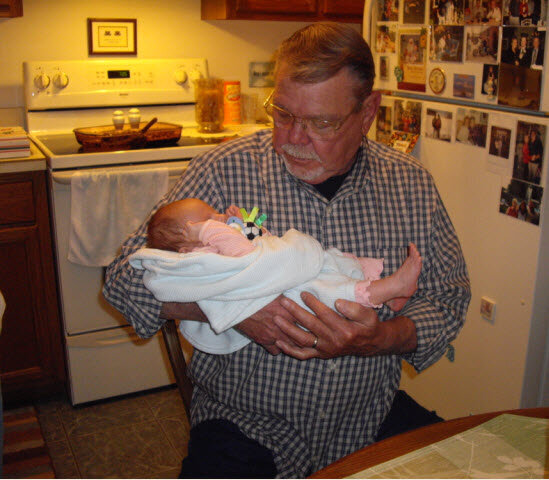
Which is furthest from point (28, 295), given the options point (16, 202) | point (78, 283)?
point (16, 202)

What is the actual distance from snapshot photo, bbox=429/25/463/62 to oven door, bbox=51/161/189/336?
3.43 ft

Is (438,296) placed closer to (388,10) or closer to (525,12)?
(525,12)

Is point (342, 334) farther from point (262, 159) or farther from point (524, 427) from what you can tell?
point (262, 159)

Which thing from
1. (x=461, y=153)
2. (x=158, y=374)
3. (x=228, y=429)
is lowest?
(x=158, y=374)

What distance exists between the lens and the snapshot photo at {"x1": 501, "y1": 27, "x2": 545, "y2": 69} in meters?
1.67

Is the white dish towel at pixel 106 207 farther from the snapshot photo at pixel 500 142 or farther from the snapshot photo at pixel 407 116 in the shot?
the snapshot photo at pixel 500 142

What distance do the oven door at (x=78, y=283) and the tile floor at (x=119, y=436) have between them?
0.36 m

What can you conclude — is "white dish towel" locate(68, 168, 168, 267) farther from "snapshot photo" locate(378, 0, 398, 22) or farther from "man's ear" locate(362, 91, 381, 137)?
"man's ear" locate(362, 91, 381, 137)

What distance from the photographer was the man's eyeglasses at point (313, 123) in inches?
52.9

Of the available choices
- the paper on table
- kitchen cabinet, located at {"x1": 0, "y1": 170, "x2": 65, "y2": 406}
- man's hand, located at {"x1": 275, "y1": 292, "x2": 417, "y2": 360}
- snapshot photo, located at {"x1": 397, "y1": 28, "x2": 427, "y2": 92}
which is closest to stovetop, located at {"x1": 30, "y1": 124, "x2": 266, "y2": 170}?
kitchen cabinet, located at {"x1": 0, "y1": 170, "x2": 65, "y2": 406}

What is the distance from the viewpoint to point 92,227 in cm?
238

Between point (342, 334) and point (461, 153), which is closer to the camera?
point (342, 334)

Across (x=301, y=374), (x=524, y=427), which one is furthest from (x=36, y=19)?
(x=524, y=427)

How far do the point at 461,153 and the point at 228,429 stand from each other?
121 cm
